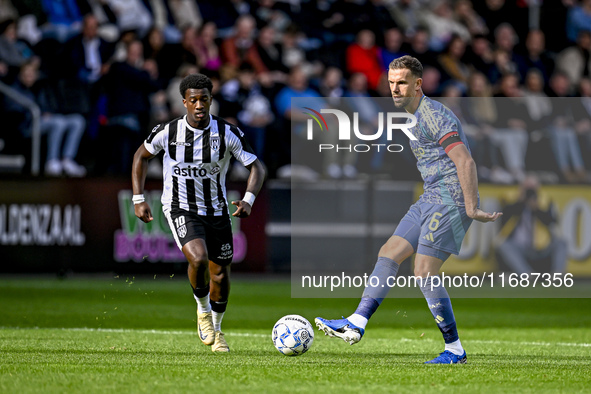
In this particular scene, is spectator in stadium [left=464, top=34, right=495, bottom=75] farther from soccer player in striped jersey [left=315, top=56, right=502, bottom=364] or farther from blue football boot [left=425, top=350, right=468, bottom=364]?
blue football boot [left=425, top=350, right=468, bottom=364]

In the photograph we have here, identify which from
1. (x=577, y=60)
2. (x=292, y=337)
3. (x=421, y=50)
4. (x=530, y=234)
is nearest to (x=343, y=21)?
(x=421, y=50)

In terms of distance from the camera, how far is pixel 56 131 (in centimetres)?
1435

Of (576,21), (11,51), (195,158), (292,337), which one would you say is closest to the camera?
(292,337)

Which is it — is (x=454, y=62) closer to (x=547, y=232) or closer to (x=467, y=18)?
(x=467, y=18)

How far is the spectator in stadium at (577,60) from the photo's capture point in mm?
18547

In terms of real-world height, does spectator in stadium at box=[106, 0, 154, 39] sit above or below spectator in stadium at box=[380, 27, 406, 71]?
above

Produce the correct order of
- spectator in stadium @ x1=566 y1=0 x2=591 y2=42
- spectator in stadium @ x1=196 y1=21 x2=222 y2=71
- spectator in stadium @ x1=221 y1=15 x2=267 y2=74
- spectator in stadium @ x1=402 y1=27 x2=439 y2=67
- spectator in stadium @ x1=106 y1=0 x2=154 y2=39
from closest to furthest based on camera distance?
spectator in stadium @ x1=196 y1=21 x2=222 y2=71
spectator in stadium @ x1=221 y1=15 x2=267 y2=74
spectator in stadium @ x1=106 y1=0 x2=154 y2=39
spectator in stadium @ x1=402 y1=27 x2=439 y2=67
spectator in stadium @ x1=566 y1=0 x2=591 y2=42

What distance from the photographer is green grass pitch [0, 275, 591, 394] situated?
5676mm

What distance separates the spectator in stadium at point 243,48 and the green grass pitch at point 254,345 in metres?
4.21

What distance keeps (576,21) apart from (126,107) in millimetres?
9823

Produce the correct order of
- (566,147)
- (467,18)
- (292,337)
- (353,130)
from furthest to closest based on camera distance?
(467,18), (566,147), (353,130), (292,337)

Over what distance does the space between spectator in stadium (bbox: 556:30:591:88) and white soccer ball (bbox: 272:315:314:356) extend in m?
12.8

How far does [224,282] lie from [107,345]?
1.04 metres

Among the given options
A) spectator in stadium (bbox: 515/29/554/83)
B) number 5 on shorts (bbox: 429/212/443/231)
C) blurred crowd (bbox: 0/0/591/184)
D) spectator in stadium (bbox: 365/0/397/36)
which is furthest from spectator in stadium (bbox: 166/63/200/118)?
number 5 on shorts (bbox: 429/212/443/231)
